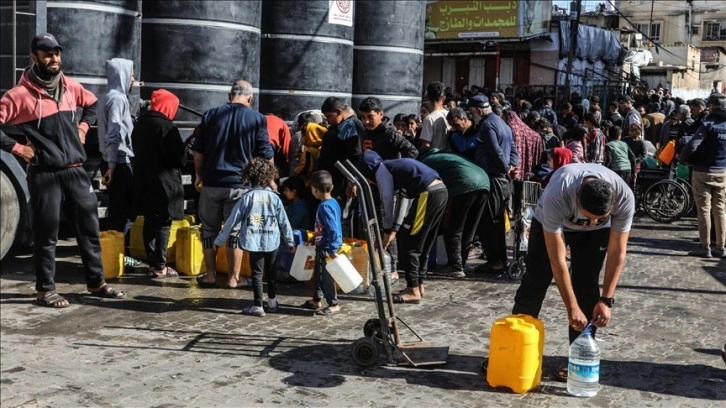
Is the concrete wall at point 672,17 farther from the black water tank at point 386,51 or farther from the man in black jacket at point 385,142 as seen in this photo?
the man in black jacket at point 385,142

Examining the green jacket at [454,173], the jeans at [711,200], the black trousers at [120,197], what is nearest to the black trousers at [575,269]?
the green jacket at [454,173]

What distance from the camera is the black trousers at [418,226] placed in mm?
7324

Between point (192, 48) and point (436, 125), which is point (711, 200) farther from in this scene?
point (192, 48)

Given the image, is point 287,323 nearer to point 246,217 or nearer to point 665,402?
point 246,217

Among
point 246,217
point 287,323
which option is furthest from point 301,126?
point 287,323

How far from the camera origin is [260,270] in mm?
7035

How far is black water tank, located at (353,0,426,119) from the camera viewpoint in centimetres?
1244

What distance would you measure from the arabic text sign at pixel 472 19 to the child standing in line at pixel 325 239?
2565 cm

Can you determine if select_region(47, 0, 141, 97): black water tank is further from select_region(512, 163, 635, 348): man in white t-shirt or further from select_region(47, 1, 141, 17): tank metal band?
select_region(512, 163, 635, 348): man in white t-shirt

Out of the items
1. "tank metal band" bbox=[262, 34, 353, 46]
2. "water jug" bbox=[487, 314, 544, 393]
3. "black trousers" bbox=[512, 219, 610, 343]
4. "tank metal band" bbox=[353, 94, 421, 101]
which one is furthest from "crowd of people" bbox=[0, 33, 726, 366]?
"tank metal band" bbox=[353, 94, 421, 101]

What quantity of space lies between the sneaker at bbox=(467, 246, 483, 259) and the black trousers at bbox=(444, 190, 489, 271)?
1.07 meters

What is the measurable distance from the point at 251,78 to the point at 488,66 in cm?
2612

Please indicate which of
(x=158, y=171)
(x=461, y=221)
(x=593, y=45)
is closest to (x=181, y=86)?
(x=158, y=171)

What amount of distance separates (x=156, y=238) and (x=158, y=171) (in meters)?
0.65
